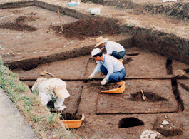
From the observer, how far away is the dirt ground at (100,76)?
3650 millimetres

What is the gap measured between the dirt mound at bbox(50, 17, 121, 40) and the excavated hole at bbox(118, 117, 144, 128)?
380 centimetres

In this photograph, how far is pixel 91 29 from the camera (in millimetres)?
7121

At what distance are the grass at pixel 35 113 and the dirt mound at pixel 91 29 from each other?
13.5 ft

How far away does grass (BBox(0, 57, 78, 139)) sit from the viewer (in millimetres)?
2213

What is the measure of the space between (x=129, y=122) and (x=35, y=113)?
2.06 meters

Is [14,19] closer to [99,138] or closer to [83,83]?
[83,83]

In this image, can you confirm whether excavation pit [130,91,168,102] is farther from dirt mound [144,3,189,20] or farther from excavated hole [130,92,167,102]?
dirt mound [144,3,189,20]

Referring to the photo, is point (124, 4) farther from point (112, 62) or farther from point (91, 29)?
point (112, 62)

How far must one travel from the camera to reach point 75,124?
3.57m

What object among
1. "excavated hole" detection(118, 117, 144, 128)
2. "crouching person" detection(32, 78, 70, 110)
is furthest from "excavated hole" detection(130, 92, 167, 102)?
"crouching person" detection(32, 78, 70, 110)

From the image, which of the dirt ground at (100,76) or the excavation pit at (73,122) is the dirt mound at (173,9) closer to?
the dirt ground at (100,76)

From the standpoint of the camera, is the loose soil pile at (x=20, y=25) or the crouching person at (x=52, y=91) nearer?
the crouching person at (x=52, y=91)

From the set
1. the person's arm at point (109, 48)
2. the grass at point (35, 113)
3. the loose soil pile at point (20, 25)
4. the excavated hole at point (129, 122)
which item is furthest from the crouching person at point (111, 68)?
the loose soil pile at point (20, 25)

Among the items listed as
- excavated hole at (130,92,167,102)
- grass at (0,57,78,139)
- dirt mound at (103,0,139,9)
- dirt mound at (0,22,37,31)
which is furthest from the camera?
dirt mound at (103,0,139,9)
